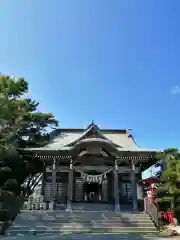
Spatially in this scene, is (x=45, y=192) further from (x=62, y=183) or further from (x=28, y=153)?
(x=28, y=153)

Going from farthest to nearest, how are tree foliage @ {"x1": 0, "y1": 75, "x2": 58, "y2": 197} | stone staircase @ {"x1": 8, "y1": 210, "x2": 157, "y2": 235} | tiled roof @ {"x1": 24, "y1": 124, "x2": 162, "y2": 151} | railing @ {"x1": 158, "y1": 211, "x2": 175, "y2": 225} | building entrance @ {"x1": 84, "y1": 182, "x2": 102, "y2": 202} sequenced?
1. tiled roof @ {"x1": 24, "y1": 124, "x2": 162, "y2": 151}
2. building entrance @ {"x1": 84, "y1": 182, "x2": 102, "y2": 202}
3. tree foliage @ {"x1": 0, "y1": 75, "x2": 58, "y2": 197}
4. railing @ {"x1": 158, "y1": 211, "x2": 175, "y2": 225}
5. stone staircase @ {"x1": 8, "y1": 210, "x2": 157, "y2": 235}

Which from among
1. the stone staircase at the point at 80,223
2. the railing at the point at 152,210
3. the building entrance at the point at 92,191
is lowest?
the stone staircase at the point at 80,223

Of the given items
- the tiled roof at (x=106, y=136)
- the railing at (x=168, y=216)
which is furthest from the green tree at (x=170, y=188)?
the tiled roof at (x=106, y=136)

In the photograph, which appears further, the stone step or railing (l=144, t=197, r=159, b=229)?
railing (l=144, t=197, r=159, b=229)

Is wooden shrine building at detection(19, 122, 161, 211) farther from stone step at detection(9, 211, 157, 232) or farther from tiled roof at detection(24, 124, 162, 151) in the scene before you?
stone step at detection(9, 211, 157, 232)

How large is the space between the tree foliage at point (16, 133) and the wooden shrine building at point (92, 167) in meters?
1.55

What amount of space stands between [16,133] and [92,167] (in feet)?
24.3

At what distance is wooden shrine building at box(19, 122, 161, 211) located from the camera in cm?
1834

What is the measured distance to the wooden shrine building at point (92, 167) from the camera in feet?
60.2

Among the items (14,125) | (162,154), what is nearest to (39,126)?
(14,125)

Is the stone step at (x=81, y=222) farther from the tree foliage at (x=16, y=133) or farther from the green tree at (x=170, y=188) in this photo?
the tree foliage at (x=16, y=133)

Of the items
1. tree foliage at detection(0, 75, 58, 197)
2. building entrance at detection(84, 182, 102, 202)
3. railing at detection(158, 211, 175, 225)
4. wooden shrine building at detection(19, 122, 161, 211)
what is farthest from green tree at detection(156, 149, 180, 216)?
tree foliage at detection(0, 75, 58, 197)

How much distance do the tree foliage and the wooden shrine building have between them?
1.55 meters

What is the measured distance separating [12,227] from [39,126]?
1497 centimetres
